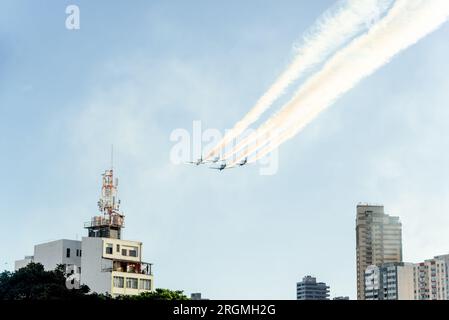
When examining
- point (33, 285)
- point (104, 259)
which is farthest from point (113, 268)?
point (33, 285)

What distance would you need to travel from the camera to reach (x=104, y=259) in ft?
536

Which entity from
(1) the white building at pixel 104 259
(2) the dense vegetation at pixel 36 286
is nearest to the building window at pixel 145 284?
(1) the white building at pixel 104 259

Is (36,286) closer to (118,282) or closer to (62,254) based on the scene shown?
(118,282)

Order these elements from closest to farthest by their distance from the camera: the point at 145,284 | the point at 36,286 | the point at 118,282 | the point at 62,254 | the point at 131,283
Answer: the point at 36,286 < the point at 118,282 < the point at 62,254 < the point at 131,283 < the point at 145,284

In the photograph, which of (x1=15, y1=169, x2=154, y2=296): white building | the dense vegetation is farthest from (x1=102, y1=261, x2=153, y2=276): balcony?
the dense vegetation

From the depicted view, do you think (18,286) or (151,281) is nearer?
(18,286)

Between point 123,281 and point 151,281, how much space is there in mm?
7515

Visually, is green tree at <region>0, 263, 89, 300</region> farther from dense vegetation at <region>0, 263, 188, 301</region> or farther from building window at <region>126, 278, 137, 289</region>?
building window at <region>126, 278, 137, 289</region>

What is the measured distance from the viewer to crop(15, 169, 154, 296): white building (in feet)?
531

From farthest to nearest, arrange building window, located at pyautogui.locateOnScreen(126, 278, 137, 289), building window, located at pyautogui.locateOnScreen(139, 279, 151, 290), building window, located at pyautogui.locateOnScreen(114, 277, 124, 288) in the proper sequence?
1. building window, located at pyautogui.locateOnScreen(139, 279, 151, 290)
2. building window, located at pyautogui.locateOnScreen(126, 278, 137, 289)
3. building window, located at pyautogui.locateOnScreen(114, 277, 124, 288)
